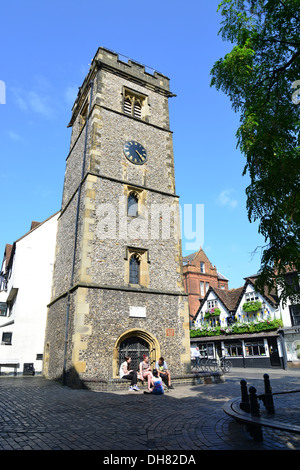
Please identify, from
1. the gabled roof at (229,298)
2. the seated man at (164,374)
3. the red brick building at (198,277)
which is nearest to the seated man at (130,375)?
the seated man at (164,374)

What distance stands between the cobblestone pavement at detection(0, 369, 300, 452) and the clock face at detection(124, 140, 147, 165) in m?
11.8

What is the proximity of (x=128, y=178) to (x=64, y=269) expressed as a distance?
590 centimetres

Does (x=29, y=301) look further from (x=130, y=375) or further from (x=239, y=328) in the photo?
(x=239, y=328)

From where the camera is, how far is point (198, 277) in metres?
43.4

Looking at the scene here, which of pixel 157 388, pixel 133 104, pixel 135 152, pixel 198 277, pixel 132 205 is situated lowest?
pixel 157 388

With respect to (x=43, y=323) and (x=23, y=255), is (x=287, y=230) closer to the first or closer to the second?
(x=43, y=323)

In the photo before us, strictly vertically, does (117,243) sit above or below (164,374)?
above

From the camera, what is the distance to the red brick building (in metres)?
41.8

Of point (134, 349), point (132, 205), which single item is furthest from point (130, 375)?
point (132, 205)

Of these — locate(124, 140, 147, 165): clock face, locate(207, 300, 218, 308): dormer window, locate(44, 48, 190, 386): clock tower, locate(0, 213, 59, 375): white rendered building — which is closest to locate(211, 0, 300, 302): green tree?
locate(44, 48, 190, 386): clock tower

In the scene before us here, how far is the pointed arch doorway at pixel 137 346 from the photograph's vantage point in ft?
44.4

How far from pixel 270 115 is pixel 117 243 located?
10429 mm

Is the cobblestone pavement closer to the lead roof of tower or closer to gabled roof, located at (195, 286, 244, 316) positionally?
the lead roof of tower

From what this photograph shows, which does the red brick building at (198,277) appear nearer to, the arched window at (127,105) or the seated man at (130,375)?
the arched window at (127,105)
